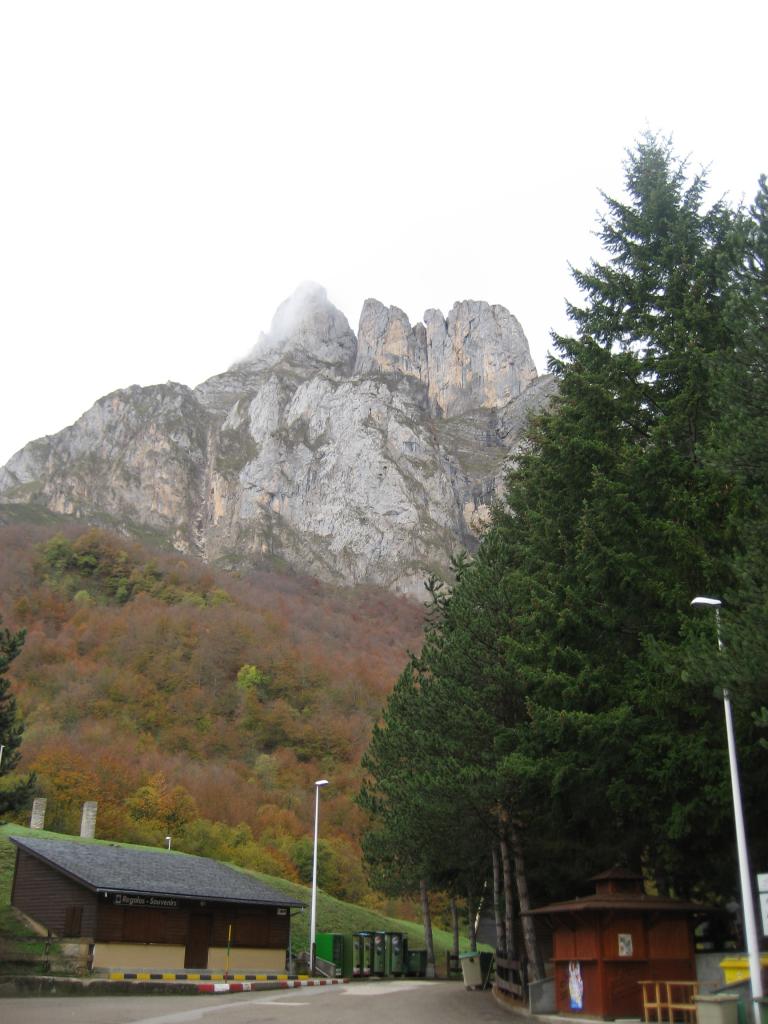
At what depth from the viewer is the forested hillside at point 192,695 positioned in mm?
56531

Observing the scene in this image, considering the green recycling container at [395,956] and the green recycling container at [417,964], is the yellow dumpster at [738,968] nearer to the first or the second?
the green recycling container at [395,956]

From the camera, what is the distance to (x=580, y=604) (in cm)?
1977

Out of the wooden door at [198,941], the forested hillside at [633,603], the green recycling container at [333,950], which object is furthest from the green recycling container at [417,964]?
the forested hillside at [633,603]

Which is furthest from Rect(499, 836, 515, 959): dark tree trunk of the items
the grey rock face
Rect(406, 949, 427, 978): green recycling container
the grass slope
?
the grey rock face

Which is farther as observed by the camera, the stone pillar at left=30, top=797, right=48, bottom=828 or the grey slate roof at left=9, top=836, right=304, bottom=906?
the stone pillar at left=30, top=797, right=48, bottom=828

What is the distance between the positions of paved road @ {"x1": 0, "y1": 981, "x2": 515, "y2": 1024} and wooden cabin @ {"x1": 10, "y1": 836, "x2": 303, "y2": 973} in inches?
173

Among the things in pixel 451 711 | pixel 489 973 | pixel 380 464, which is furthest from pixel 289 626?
pixel 451 711

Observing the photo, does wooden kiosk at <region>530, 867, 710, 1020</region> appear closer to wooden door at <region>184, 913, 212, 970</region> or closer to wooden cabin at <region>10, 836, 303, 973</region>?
wooden cabin at <region>10, 836, 303, 973</region>

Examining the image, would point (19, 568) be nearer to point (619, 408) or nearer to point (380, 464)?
point (380, 464)

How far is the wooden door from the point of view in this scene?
30359mm

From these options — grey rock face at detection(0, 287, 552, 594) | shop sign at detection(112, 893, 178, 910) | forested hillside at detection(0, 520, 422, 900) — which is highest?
grey rock face at detection(0, 287, 552, 594)

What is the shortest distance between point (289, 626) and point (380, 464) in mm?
51084

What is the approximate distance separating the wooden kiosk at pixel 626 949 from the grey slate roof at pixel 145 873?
629 inches

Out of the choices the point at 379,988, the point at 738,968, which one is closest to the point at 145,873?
the point at 379,988
